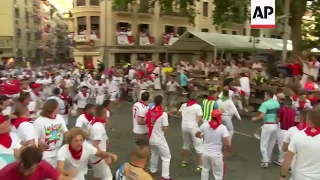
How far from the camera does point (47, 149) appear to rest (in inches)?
239

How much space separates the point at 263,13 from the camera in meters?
8.21

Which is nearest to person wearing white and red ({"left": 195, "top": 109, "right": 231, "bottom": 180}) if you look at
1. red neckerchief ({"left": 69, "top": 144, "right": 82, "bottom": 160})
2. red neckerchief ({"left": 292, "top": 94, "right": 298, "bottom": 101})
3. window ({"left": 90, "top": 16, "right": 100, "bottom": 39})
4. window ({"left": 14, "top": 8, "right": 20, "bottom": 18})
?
red neckerchief ({"left": 69, "top": 144, "right": 82, "bottom": 160})

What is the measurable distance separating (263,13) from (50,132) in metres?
4.95

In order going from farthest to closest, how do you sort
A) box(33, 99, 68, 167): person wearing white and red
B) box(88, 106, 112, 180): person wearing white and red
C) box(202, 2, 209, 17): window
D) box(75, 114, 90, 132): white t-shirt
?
1. box(202, 2, 209, 17): window
2. box(75, 114, 90, 132): white t-shirt
3. box(88, 106, 112, 180): person wearing white and red
4. box(33, 99, 68, 167): person wearing white and red

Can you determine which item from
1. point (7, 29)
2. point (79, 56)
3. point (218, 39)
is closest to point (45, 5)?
point (7, 29)

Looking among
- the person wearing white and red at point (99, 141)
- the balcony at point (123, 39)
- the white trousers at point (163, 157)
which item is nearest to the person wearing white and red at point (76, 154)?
the person wearing white and red at point (99, 141)

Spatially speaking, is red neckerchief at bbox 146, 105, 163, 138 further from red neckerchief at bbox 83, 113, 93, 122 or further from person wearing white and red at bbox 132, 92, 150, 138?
red neckerchief at bbox 83, 113, 93, 122

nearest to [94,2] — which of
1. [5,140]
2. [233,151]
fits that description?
[233,151]

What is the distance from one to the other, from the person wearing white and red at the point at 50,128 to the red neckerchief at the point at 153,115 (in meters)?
2.25

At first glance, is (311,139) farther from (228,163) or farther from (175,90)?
(175,90)

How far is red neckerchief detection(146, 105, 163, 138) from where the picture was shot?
793 centimetres

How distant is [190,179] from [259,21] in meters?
3.61

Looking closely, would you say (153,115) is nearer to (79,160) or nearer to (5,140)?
(79,160)

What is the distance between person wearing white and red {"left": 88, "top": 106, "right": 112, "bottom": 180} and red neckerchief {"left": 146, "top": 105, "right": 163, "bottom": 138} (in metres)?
1.27
